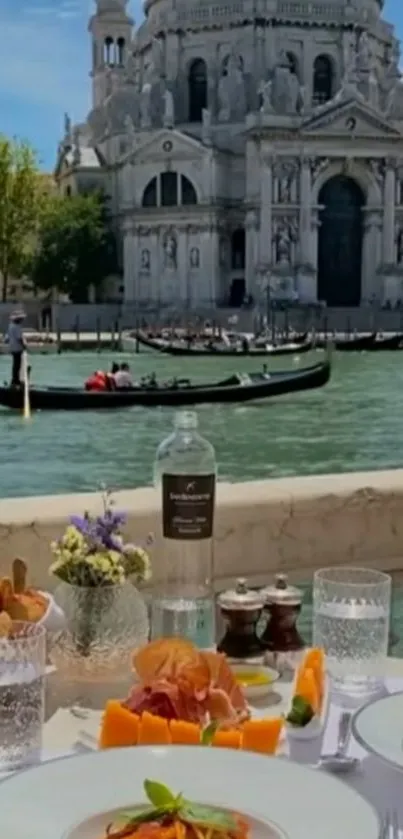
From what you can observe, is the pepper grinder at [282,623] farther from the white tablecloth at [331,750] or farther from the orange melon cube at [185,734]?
the orange melon cube at [185,734]

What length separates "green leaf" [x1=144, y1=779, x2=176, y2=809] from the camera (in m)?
1.12

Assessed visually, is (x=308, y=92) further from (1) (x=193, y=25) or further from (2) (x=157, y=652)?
(2) (x=157, y=652)

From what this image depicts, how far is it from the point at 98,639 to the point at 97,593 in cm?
6

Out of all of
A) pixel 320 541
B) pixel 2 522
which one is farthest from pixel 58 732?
pixel 320 541

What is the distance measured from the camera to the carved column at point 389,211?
41.5 m

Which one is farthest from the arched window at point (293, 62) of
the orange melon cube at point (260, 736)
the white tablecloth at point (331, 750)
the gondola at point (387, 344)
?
the orange melon cube at point (260, 736)

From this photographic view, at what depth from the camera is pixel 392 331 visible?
39.5m

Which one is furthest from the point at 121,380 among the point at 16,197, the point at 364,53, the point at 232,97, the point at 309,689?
the point at 364,53

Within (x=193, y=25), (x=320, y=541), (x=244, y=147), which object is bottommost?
(x=320, y=541)

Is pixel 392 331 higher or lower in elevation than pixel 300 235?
lower

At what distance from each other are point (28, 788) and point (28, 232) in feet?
134

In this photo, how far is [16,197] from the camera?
39.9m

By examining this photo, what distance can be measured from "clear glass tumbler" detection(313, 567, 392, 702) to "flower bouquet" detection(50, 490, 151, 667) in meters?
0.25

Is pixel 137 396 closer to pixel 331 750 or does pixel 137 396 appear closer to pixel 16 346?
pixel 16 346
